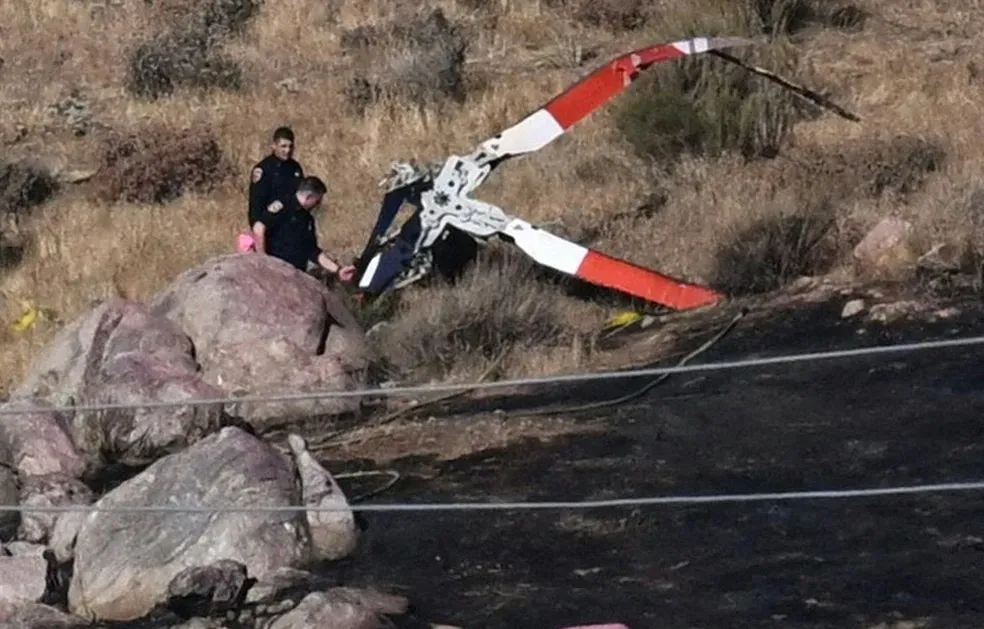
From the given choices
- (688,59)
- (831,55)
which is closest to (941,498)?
(688,59)

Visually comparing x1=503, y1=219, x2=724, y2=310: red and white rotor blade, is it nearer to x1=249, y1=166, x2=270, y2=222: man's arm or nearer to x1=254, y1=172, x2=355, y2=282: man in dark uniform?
x1=254, y1=172, x2=355, y2=282: man in dark uniform

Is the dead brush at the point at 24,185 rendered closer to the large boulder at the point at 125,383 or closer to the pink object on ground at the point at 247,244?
the pink object on ground at the point at 247,244

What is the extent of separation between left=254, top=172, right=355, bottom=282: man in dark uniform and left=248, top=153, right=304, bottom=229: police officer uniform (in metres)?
0.05

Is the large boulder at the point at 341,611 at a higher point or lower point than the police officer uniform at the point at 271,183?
lower

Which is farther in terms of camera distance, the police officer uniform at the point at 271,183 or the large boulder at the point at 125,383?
the police officer uniform at the point at 271,183

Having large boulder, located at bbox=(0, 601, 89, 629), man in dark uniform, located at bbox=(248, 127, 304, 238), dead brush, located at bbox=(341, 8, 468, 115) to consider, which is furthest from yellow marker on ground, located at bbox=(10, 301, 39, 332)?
large boulder, located at bbox=(0, 601, 89, 629)

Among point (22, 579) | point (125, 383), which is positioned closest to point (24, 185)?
point (125, 383)

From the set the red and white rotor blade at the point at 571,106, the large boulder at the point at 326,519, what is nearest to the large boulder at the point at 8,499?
the large boulder at the point at 326,519

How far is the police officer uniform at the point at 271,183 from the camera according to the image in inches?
551

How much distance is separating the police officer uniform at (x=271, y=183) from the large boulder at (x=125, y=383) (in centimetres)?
120

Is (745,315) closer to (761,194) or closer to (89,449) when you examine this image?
(761,194)

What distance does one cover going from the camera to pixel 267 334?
41.7 ft

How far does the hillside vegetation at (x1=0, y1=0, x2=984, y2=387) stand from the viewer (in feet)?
45.5

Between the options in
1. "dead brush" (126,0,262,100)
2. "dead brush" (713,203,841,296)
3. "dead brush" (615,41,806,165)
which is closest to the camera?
"dead brush" (713,203,841,296)
